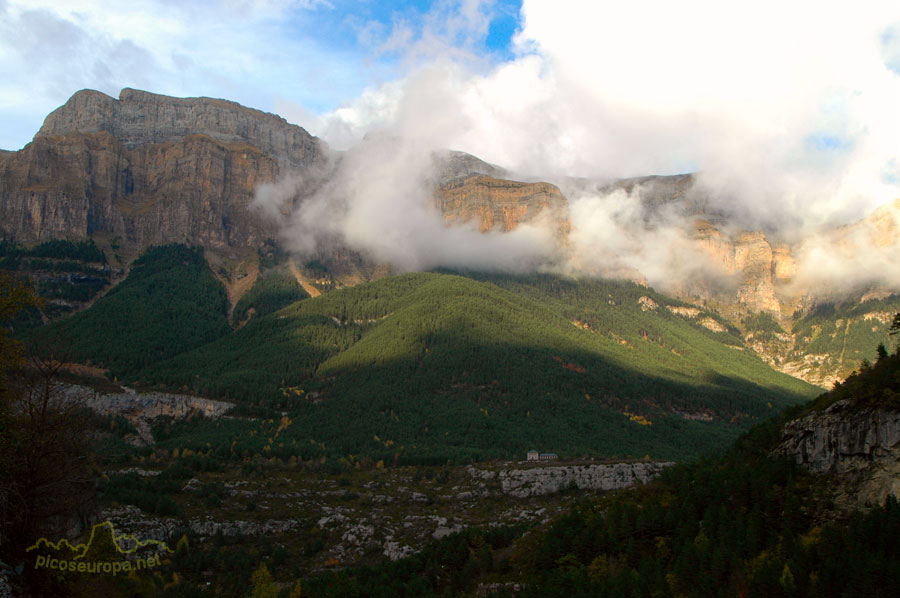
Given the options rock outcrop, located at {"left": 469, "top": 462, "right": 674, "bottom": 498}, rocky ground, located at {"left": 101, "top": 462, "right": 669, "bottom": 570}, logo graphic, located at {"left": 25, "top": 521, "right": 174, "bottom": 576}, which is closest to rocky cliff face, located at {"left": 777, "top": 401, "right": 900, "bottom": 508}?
rocky ground, located at {"left": 101, "top": 462, "right": 669, "bottom": 570}

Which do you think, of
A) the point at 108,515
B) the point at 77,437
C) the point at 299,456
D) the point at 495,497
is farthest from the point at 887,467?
the point at 299,456

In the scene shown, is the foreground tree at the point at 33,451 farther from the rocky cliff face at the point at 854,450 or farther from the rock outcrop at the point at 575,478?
the rock outcrop at the point at 575,478

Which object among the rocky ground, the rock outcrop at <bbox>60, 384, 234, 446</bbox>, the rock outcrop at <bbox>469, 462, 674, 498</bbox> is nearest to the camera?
the rocky ground

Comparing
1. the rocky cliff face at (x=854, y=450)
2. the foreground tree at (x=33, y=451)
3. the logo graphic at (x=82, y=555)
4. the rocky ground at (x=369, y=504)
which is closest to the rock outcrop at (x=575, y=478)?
the rocky ground at (x=369, y=504)

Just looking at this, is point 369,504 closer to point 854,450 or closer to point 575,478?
point 575,478

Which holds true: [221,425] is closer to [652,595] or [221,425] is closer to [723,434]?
[723,434]

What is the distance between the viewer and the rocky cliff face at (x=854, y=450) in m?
51.0

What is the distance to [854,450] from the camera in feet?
179

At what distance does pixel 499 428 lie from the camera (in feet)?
526

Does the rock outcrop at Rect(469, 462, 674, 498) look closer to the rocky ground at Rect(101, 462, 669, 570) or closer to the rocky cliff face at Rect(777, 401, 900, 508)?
the rocky ground at Rect(101, 462, 669, 570)

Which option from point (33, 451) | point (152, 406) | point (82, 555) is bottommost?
point (152, 406)

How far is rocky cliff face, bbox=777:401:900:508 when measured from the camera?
51.0 m

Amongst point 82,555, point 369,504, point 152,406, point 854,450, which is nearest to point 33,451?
point 82,555

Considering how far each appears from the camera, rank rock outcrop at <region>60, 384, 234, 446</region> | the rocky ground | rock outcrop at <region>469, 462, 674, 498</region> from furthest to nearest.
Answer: rock outcrop at <region>60, 384, 234, 446</region> → rock outcrop at <region>469, 462, 674, 498</region> → the rocky ground
